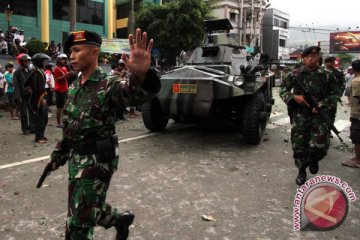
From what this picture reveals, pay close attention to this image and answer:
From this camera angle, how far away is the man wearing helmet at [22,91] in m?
7.43

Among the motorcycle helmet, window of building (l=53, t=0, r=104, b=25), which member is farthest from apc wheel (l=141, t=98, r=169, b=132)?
window of building (l=53, t=0, r=104, b=25)

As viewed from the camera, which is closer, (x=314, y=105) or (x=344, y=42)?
(x=314, y=105)

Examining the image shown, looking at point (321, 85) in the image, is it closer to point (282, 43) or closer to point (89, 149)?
point (89, 149)

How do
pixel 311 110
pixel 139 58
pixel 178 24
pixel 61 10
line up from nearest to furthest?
pixel 139 58 → pixel 311 110 → pixel 178 24 → pixel 61 10

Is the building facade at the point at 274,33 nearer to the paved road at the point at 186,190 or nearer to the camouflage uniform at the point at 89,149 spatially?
the paved road at the point at 186,190

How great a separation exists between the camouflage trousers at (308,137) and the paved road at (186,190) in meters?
0.41

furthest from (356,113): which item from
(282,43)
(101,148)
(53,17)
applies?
(282,43)

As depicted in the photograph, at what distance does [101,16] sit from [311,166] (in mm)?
25890

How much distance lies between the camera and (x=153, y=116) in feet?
24.5

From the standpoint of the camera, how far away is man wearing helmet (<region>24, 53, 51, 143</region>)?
6805 mm

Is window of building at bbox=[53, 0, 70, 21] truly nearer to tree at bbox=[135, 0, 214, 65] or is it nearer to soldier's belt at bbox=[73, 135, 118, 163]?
tree at bbox=[135, 0, 214, 65]

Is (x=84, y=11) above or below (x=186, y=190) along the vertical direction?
above

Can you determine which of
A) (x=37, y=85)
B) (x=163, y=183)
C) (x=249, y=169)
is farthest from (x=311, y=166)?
(x=37, y=85)

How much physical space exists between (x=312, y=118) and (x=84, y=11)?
24.9m
